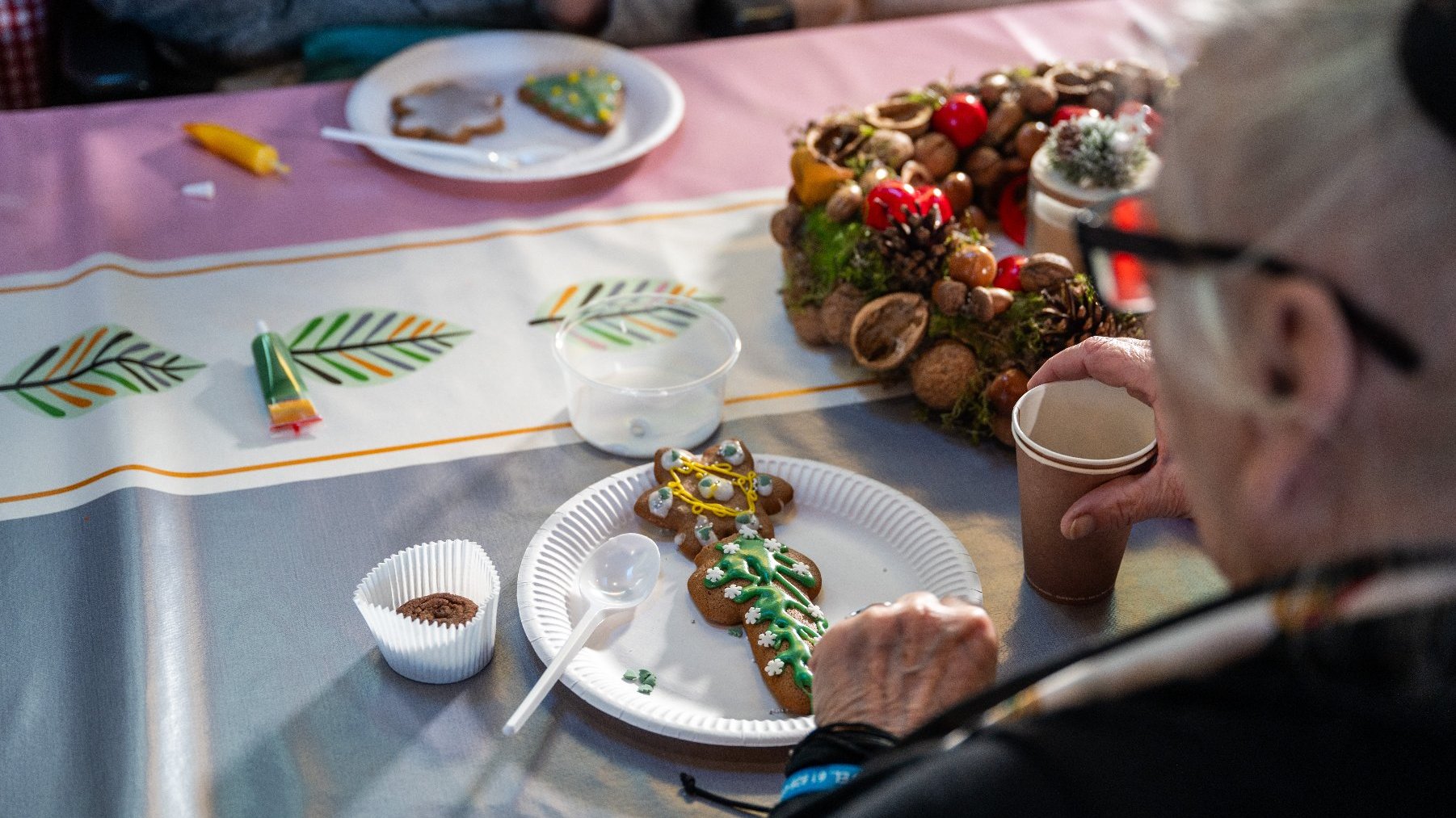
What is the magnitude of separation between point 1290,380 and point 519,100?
160 centimetres

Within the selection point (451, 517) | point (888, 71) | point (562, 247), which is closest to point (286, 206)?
point (562, 247)

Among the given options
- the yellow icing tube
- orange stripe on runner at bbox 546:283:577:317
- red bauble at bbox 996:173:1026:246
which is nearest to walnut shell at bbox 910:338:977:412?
red bauble at bbox 996:173:1026:246

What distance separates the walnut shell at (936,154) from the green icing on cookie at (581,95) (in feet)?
1.72

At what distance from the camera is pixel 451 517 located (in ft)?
4.15

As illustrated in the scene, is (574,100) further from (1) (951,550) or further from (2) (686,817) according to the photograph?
(2) (686,817)

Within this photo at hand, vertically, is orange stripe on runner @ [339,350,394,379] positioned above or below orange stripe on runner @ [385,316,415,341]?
above

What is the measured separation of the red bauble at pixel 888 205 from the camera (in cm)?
142

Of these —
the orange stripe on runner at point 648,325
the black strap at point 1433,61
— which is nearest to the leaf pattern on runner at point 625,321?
the orange stripe on runner at point 648,325

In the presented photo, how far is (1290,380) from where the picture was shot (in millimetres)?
601

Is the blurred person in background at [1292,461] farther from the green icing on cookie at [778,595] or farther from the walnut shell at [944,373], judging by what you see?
the walnut shell at [944,373]

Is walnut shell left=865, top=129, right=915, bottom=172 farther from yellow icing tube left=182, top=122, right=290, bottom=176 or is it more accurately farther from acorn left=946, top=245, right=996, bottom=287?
yellow icing tube left=182, top=122, right=290, bottom=176

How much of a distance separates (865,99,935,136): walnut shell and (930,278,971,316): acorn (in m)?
0.38

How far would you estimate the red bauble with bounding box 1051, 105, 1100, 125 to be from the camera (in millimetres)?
1628

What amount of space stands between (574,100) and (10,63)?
3.93ft
